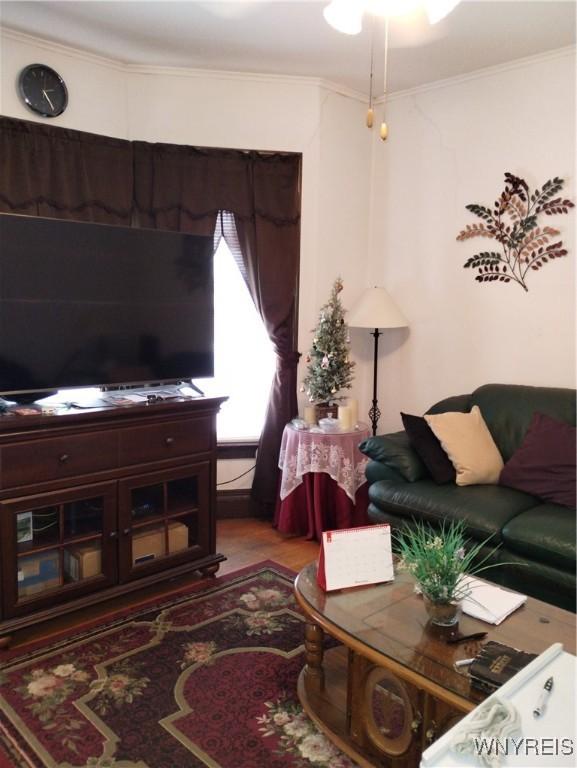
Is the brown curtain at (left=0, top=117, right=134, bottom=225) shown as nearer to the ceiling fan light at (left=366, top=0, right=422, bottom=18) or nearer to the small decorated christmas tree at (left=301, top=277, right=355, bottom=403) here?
the small decorated christmas tree at (left=301, top=277, right=355, bottom=403)

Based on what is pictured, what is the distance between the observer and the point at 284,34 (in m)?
3.12

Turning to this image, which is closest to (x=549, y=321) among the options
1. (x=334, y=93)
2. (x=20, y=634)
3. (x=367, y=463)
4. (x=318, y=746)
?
(x=367, y=463)

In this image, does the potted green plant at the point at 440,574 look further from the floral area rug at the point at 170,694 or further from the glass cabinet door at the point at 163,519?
the glass cabinet door at the point at 163,519

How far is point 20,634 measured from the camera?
103 inches

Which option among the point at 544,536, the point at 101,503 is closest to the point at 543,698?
the point at 544,536

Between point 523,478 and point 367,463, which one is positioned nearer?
point 523,478

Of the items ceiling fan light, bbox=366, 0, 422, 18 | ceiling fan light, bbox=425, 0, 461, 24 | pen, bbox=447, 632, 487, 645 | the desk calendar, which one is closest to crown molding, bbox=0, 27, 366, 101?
ceiling fan light, bbox=366, 0, 422, 18

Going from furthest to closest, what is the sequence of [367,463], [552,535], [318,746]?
[367,463] < [552,535] < [318,746]

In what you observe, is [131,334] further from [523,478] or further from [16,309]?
[523,478]

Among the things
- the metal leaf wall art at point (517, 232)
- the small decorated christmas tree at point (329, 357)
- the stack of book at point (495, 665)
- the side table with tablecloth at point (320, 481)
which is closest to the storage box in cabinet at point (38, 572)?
the side table with tablecloth at point (320, 481)

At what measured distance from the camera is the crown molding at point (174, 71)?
316cm

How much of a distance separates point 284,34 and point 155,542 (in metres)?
2.56

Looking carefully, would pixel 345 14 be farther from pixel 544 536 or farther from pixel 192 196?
pixel 544 536

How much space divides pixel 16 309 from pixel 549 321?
2.70 metres
